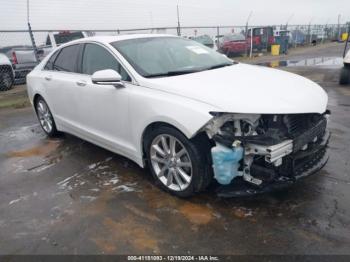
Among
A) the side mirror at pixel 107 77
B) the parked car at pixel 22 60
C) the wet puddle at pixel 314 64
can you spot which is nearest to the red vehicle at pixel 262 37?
the wet puddle at pixel 314 64

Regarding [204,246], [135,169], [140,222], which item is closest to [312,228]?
[204,246]

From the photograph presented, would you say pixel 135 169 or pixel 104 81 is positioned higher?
pixel 104 81

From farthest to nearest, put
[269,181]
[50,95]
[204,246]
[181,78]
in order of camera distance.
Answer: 1. [50,95]
2. [181,78]
3. [269,181]
4. [204,246]

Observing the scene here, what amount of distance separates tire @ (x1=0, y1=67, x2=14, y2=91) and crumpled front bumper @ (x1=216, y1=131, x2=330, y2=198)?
10698 millimetres

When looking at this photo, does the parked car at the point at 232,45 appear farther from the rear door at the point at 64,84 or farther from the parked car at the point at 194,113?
the parked car at the point at 194,113

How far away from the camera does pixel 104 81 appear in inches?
139

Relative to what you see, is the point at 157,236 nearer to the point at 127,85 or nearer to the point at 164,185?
the point at 164,185

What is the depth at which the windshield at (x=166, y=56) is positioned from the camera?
3699mm

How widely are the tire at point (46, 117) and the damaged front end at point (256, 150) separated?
11.3 feet

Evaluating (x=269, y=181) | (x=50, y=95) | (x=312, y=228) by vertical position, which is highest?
(x=50, y=95)

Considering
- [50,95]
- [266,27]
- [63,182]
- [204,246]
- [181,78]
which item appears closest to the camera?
[204,246]

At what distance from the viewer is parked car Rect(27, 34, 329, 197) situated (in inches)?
114

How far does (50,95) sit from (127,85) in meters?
2.05

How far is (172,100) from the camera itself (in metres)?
3.15
